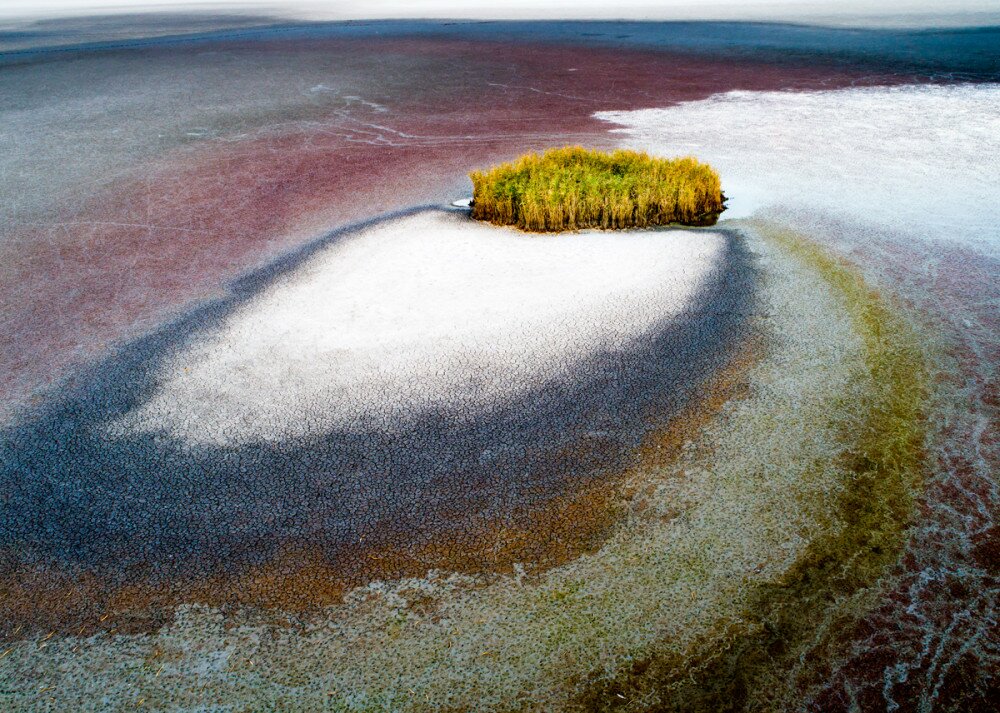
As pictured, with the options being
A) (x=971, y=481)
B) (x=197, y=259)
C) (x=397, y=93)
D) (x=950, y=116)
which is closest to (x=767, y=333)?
(x=971, y=481)

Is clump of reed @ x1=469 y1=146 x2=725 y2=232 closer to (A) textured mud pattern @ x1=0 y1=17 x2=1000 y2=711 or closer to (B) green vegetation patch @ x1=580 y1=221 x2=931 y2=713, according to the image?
(A) textured mud pattern @ x1=0 y1=17 x2=1000 y2=711

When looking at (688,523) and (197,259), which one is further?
(197,259)

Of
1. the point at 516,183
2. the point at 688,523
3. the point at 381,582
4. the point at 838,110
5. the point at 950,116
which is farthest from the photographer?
the point at 838,110

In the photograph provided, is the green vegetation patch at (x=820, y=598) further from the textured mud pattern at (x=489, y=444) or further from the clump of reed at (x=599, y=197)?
the clump of reed at (x=599, y=197)

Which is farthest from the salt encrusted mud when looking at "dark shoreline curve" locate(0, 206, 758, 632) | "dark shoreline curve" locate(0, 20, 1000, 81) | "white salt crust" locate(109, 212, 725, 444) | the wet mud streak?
"dark shoreline curve" locate(0, 20, 1000, 81)

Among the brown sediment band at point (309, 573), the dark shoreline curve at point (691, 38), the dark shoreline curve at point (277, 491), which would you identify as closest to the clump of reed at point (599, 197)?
the dark shoreline curve at point (277, 491)

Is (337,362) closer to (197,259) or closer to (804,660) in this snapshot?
(197,259)

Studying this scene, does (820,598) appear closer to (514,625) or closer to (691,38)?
(514,625)
